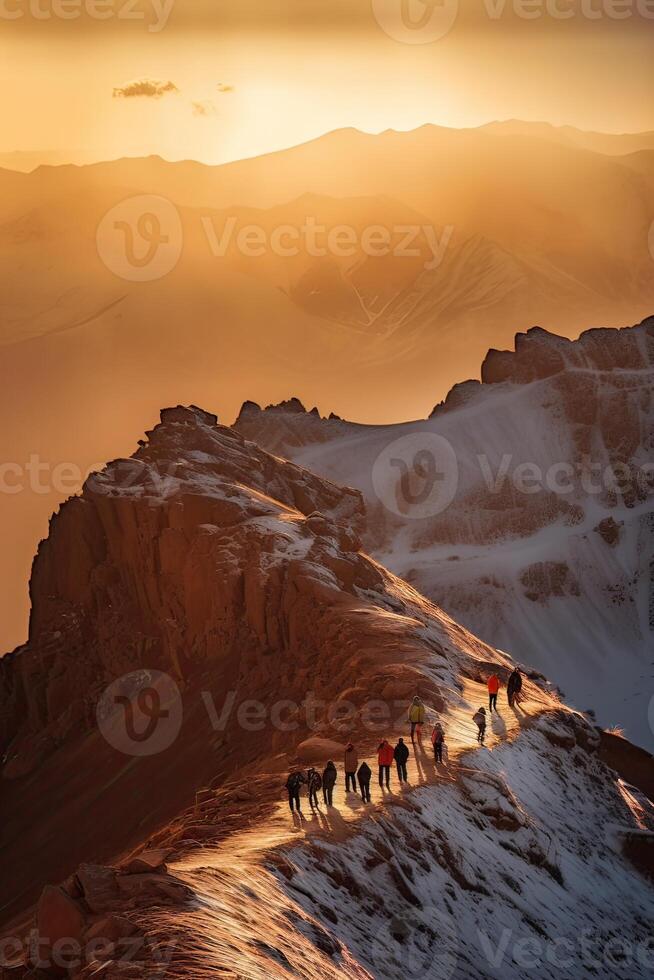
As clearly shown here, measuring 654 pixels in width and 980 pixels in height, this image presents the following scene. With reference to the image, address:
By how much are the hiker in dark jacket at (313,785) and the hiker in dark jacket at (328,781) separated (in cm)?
19

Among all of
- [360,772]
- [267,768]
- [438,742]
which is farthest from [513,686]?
[360,772]

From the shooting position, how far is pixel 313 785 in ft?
145

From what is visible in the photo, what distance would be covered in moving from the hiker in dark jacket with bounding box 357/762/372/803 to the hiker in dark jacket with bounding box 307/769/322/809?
3.58 feet

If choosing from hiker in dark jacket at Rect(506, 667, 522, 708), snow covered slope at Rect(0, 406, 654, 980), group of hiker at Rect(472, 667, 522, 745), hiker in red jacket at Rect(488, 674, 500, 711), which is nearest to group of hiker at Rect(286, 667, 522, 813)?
snow covered slope at Rect(0, 406, 654, 980)

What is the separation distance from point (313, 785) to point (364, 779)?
141 centimetres

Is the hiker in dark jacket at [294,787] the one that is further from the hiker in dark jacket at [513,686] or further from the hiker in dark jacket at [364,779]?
the hiker in dark jacket at [513,686]

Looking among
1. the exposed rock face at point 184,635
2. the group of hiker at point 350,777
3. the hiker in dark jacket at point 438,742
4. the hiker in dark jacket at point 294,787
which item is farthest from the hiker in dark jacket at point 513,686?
the hiker in dark jacket at point 294,787

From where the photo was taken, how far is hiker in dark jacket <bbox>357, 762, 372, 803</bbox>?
146 feet

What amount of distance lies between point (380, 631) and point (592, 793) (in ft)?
36.2

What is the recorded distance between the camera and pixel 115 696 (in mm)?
88000

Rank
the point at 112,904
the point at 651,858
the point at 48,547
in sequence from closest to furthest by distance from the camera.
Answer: the point at 112,904 → the point at 651,858 → the point at 48,547

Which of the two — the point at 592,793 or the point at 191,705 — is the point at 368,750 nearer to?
the point at 592,793

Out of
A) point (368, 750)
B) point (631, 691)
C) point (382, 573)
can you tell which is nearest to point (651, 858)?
point (368, 750)

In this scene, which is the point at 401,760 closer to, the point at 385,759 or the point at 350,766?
the point at 385,759
